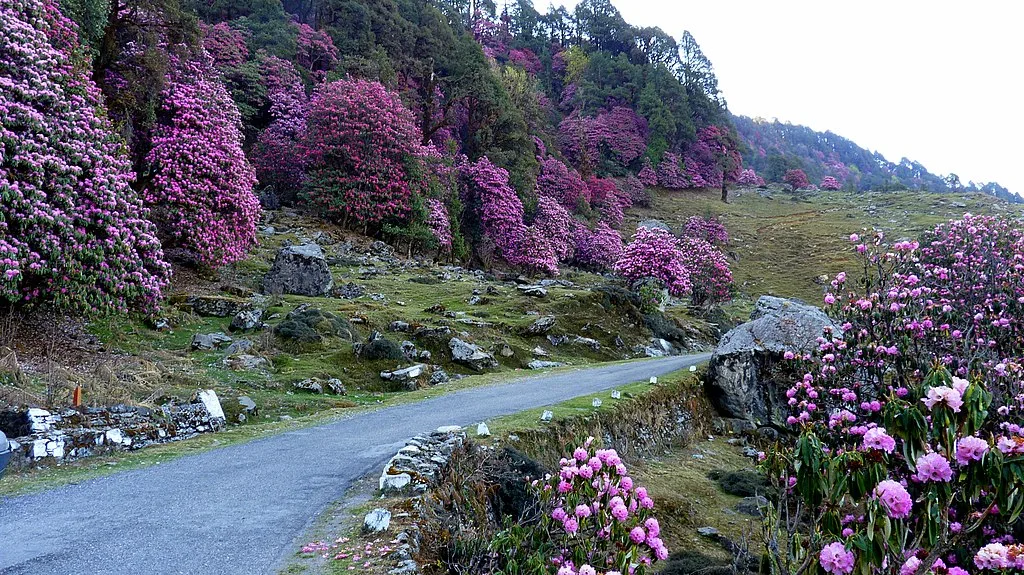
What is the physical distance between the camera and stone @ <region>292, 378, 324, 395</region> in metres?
13.7

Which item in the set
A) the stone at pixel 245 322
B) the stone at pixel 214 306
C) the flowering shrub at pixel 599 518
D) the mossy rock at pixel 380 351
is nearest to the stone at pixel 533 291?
the mossy rock at pixel 380 351

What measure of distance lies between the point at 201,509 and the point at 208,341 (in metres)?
10.8

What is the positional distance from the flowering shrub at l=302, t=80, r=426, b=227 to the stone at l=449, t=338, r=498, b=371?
17.1m

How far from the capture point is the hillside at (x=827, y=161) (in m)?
111

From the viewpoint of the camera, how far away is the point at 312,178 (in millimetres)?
33406

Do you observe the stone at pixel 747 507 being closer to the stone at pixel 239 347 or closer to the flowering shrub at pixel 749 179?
the stone at pixel 239 347

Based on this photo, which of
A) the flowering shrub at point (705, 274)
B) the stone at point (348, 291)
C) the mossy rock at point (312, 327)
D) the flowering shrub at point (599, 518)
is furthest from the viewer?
the flowering shrub at point (705, 274)

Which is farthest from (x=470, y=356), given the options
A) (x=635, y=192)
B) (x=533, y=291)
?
(x=635, y=192)

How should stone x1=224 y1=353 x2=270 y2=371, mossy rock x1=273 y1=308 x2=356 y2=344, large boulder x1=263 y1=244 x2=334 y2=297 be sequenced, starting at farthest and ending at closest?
large boulder x1=263 y1=244 x2=334 y2=297
mossy rock x1=273 y1=308 x2=356 y2=344
stone x1=224 y1=353 x2=270 y2=371

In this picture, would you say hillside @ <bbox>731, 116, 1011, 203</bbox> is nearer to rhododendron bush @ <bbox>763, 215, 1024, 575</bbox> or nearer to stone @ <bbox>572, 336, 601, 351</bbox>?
stone @ <bbox>572, 336, 601, 351</bbox>

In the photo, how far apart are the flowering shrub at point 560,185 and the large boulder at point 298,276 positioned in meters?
28.4

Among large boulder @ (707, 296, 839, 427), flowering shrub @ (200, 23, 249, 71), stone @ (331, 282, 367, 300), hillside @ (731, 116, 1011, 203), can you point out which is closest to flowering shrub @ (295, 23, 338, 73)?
flowering shrub @ (200, 23, 249, 71)

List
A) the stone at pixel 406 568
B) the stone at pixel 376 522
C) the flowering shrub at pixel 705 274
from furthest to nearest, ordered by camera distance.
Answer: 1. the flowering shrub at pixel 705 274
2. the stone at pixel 376 522
3. the stone at pixel 406 568

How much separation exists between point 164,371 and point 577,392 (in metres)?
8.91
